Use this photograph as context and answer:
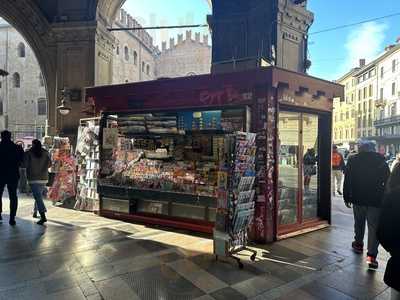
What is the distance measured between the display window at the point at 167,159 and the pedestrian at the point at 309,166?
72.1 inches

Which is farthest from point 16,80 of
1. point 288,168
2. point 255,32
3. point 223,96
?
point 288,168

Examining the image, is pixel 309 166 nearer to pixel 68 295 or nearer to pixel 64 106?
pixel 68 295

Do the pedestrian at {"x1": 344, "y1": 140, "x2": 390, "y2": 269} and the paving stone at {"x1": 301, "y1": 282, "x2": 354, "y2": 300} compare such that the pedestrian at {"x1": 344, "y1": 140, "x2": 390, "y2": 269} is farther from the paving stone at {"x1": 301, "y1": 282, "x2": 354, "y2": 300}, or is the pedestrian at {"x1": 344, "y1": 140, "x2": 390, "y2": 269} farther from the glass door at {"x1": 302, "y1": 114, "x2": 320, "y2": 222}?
the glass door at {"x1": 302, "y1": 114, "x2": 320, "y2": 222}

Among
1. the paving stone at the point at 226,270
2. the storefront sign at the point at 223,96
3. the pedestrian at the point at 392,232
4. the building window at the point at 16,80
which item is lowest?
the paving stone at the point at 226,270

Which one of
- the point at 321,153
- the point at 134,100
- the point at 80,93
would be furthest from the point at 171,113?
the point at 80,93

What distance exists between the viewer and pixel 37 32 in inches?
436

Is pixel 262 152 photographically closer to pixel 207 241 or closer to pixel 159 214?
pixel 207 241

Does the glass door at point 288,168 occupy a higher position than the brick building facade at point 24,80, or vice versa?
the brick building facade at point 24,80

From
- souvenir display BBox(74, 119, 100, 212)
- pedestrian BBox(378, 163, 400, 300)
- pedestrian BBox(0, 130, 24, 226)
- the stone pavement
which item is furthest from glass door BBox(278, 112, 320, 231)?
pedestrian BBox(0, 130, 24, 226)

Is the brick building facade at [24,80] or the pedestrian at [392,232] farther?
the brick building facade at [24,80]

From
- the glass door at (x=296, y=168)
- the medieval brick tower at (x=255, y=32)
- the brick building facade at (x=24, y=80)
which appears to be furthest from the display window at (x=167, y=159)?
the brick building facade at (x=24, y=80)

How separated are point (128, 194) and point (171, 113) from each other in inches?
78.5

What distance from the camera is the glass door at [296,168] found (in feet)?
20.2

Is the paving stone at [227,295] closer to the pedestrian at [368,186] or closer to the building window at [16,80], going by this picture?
the pedestrian at [368,186]
